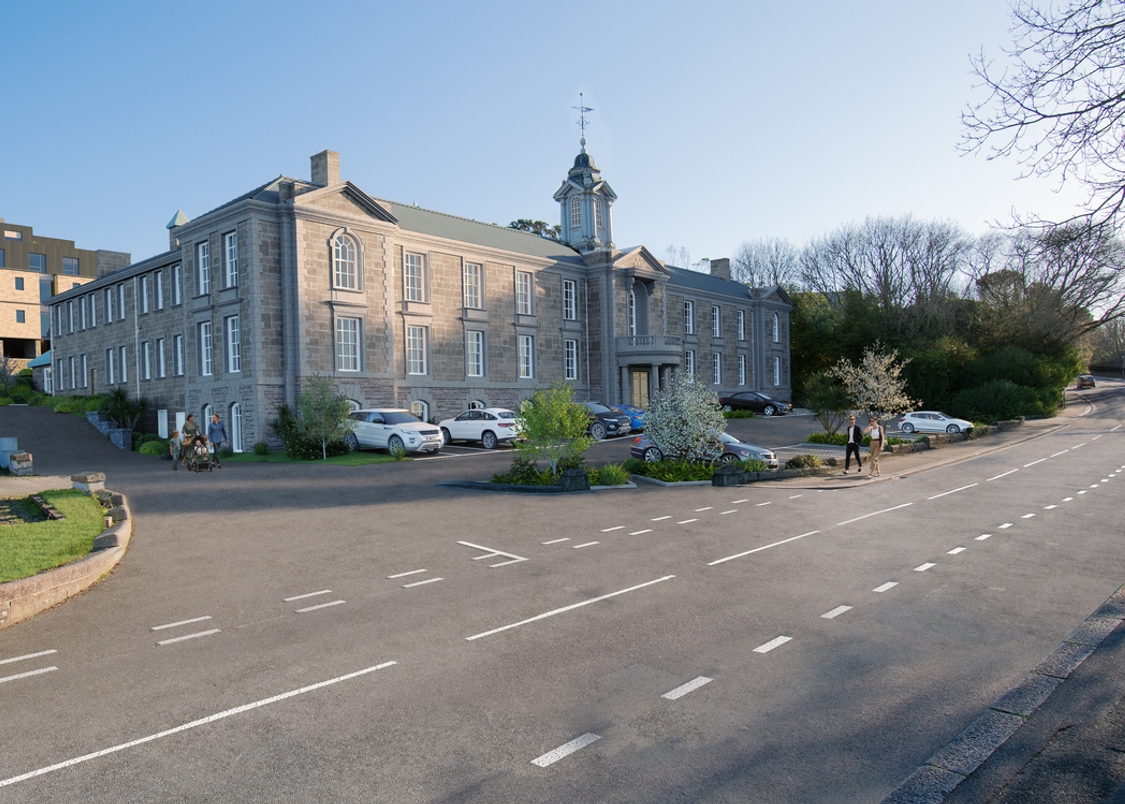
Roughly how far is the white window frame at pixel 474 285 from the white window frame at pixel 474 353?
4.53 ft

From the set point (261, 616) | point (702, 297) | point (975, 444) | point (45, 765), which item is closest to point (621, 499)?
point (261, 616)

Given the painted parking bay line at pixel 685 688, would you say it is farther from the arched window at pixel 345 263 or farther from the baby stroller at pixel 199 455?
the arched window at pixel 345 263

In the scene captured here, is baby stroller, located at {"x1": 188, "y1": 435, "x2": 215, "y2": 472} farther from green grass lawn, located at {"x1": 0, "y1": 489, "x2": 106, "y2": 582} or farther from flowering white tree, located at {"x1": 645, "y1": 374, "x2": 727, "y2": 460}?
flowering white tree, located at {"x1": 645, "y1": 374, "x2": 727, "y2": 460}

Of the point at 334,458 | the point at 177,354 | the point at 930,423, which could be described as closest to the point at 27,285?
the point at 177,354

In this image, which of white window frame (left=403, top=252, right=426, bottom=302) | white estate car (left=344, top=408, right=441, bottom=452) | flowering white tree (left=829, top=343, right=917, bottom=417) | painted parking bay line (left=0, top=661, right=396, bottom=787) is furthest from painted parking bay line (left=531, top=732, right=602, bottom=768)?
white window frame (left=403, top=252, right=426, bottom=302)

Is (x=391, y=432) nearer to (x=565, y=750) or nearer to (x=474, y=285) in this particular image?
(x=474, y=285)

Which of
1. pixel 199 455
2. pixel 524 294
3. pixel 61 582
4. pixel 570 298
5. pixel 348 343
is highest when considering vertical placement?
pixel 570 298

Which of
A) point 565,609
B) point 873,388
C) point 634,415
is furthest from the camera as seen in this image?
point 634,415

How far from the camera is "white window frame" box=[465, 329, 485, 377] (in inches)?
1471

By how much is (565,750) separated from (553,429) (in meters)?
14.1

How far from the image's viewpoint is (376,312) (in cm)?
3281

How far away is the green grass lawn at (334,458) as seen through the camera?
25.0 m

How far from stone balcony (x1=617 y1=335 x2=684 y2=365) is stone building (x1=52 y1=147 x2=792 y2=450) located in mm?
91

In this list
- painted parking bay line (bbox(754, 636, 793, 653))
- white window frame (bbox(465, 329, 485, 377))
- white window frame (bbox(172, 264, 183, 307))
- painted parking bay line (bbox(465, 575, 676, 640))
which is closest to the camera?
painted parking bay line (bbox(754, 636, 793, 653))
